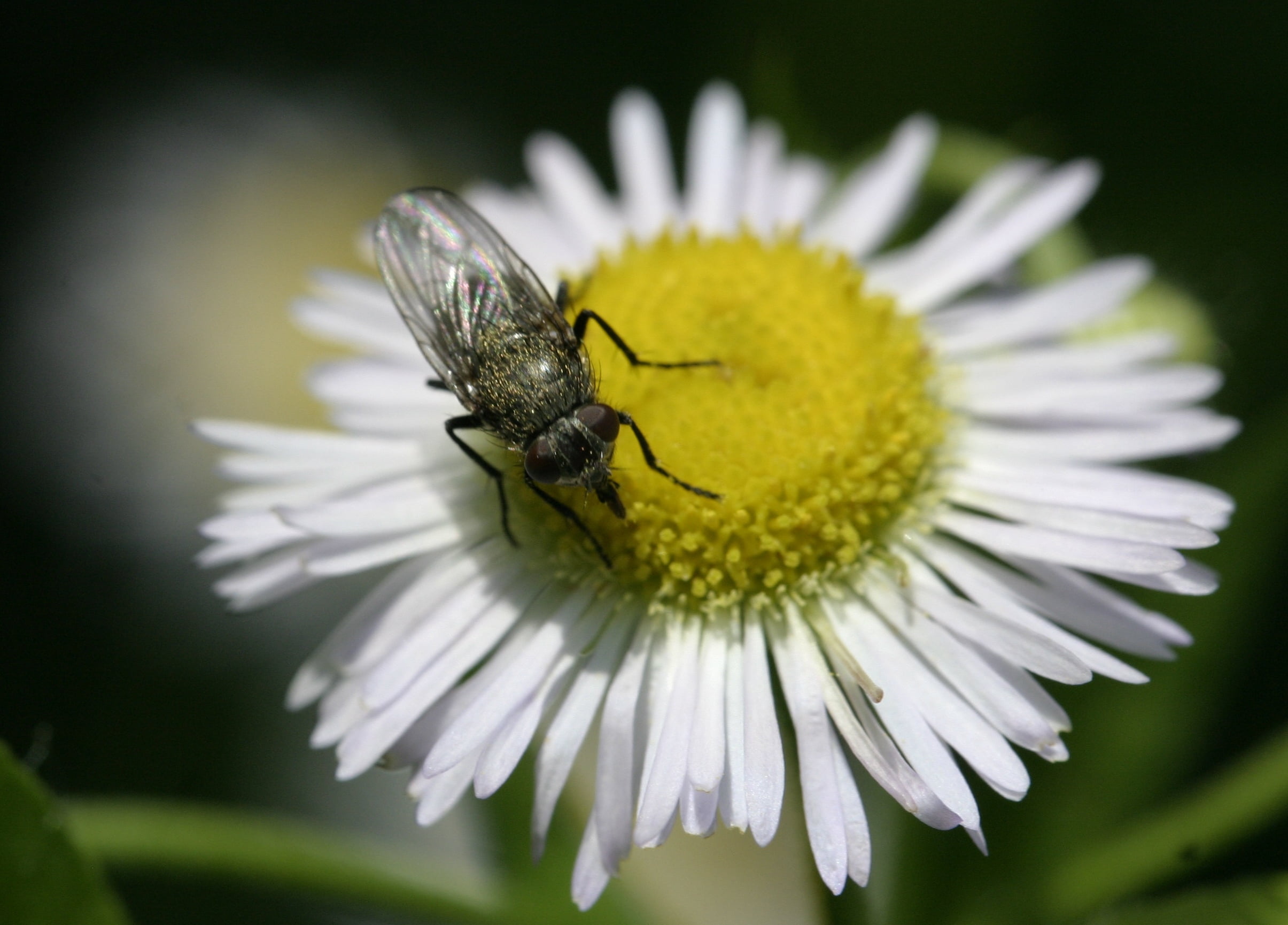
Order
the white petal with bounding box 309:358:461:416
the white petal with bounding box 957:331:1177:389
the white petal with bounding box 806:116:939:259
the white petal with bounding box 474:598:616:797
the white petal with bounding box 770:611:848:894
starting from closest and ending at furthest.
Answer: the white petal with bounding box 770:611:848:894 < the white petal with bounding box 474:598:616:797 < the white petal with bounding box 957:331:1177:389 < the white petal with bounding box 309:358:461:416 < the white petal with bounding box 806:116:939:259

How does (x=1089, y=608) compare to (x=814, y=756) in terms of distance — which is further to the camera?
(x=1089, y=608)

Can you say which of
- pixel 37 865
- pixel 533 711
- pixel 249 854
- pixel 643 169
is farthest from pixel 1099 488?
pixel 37 865

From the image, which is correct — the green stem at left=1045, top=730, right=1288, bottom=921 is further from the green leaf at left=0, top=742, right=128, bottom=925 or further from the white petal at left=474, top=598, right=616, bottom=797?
the green leaf at left=0, top=742, right=128, bottom=925

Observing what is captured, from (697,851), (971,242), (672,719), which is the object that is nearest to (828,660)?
(672,719)

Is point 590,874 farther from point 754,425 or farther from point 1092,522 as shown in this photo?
point 1092,522

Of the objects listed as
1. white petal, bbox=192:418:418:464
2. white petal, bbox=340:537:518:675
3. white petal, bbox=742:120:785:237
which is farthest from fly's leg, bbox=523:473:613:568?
white petal, bbox=742:120:785:237

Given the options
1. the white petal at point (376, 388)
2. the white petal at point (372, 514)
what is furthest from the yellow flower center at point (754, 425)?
the white petal at point (376, 388)
